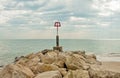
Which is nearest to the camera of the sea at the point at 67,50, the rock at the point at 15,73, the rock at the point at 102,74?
the rock at the point at 15,73

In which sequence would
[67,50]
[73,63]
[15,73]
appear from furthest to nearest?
[67,50] → [73,63] → [15,73]

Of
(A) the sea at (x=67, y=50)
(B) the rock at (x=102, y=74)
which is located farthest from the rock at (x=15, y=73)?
(A) the sea at (x=67, y=50)

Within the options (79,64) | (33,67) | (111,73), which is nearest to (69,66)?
(79,64)

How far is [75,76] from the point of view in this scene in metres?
9.26

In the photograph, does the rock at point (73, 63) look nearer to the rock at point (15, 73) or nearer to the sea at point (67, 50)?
the rock at point (15, 73)

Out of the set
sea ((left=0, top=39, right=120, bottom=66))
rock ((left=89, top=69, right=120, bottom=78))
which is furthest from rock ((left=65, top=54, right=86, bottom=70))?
sea ((left=0, top=39, right=120, bottom=66))

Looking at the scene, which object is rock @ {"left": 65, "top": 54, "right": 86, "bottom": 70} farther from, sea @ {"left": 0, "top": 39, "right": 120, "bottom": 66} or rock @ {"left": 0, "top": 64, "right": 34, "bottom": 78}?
sea @ {"left": 0, "top": 39, "right": 120, "bottom": 66}

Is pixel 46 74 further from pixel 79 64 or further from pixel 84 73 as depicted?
pixel 79 64

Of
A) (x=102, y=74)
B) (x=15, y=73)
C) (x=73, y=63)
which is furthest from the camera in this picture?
(x=73, y=63)

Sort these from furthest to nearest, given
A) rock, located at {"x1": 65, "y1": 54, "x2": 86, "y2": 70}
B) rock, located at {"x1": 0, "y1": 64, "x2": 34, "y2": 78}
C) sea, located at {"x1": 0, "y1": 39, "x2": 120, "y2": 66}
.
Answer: sea, located at {"x1": 0, "y1": 39, "x2": 120, "y2": 66} → rock, located at {"x1": 65, "y1": 54, "x2": 86, "y2": 70} → rock, located at {"x1": 0, "y1": 64, "x2": 34, "y2": 78}

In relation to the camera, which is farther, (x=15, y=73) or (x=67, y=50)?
(x=67, y=50)

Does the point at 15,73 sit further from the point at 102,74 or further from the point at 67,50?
the point at 67,50

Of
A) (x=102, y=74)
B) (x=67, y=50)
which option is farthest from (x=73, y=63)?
(x=67, y=50)

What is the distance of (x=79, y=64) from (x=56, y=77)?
2.88m
